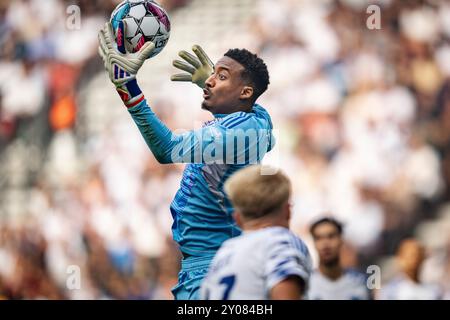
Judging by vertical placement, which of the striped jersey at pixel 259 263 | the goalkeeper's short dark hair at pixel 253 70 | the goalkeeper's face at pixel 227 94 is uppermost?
the goalkeeper's short dark hair at pixel 253 70

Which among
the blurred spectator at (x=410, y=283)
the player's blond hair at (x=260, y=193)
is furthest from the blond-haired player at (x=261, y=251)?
the blurred spectator at (x=410, y=283)

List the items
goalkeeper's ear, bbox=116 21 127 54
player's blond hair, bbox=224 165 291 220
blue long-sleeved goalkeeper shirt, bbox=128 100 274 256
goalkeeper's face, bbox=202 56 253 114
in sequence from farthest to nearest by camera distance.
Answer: goalkeeper's face, bbox=202 56 253 114
goalkeeper's ear, bbox=116 21 127 54
blue long-sleeved goalkeeper shirt, bbox=128 100 274 256
player's blond hair, bbox=224 165 291 220

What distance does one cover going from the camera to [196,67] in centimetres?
598

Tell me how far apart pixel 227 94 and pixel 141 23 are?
0.66 meters

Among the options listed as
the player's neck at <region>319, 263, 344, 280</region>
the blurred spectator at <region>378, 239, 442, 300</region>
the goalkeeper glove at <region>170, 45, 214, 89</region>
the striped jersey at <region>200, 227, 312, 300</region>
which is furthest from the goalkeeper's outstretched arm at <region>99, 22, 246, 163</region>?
the blurred spectator at <region>378, 239, 442, 300</region>

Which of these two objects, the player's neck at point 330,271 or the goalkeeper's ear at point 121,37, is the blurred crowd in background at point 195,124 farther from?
the goalkeeper's ear at point 121,37

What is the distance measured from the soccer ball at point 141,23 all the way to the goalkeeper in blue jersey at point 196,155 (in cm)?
13

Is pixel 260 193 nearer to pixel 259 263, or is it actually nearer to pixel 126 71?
pixel 259 263

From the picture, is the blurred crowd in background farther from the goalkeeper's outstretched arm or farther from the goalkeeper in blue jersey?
the goalkeeper's outstretched arm

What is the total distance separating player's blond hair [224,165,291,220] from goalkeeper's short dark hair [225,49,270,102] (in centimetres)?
191

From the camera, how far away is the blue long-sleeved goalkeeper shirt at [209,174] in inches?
208

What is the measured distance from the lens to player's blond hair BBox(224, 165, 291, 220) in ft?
12.3
